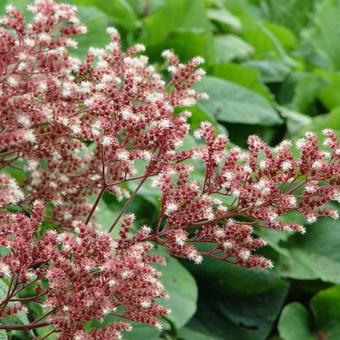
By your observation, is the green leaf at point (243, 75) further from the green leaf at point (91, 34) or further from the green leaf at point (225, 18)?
the green leaf at point (91, 34)

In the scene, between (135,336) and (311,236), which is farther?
(311,236)

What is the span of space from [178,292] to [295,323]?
23.1 inches

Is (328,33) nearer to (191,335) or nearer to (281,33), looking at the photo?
(281,33)

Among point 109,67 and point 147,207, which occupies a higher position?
point 109,67

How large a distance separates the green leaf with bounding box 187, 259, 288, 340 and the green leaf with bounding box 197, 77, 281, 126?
793 mm

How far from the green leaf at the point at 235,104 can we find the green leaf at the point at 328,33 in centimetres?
174

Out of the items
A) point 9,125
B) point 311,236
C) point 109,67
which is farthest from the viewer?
point 311,236

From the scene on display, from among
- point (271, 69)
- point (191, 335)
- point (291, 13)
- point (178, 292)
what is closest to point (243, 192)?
point (178, 292)

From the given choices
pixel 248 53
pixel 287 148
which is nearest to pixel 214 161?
pixel 287 148

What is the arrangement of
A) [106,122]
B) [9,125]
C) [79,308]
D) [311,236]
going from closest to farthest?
[79,308], [106,122], [9,125], [311,236]

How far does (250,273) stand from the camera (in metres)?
2.98

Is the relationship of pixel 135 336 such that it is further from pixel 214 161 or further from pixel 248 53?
pixel 248 53

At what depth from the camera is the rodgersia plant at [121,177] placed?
1.45 metres

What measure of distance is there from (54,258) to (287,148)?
1.76 feet
